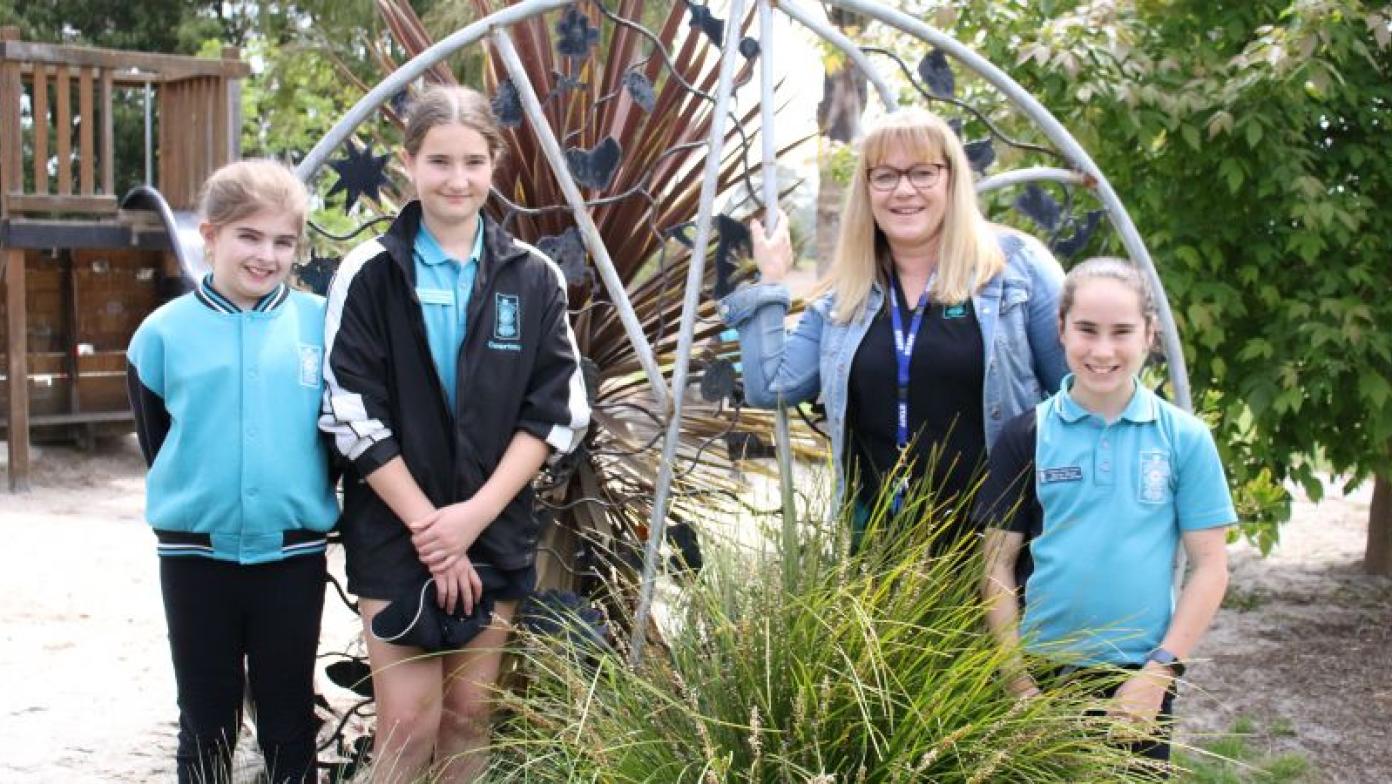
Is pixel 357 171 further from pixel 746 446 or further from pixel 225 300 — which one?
pixel 746 446

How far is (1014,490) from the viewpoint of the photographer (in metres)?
2.77

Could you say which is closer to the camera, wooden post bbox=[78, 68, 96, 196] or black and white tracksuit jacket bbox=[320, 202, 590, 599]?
black and white tracksuit jacket bbox=[320, 202, 590, 599]

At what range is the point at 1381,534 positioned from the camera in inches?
249

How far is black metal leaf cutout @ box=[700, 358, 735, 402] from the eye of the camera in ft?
11.3

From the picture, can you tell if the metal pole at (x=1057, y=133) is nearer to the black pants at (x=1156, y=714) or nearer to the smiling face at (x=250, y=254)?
the black pants at (x=1156, y=714)

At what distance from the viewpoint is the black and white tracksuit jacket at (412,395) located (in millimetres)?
2879

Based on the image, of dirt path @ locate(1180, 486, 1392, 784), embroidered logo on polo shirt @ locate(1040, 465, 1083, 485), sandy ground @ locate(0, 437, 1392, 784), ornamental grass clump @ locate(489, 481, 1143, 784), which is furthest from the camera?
dirt path @ locate(1180, 486, 1392, 784)

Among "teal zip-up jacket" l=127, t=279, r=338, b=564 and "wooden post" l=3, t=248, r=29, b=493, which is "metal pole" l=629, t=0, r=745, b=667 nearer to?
"teal zip-up jacket" l=127, t=279, r=338, b=564

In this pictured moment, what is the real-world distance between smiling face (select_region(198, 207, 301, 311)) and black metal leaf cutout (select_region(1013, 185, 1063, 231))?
1767 millimetres

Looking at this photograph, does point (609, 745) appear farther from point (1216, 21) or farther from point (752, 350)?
point (1216, 21)

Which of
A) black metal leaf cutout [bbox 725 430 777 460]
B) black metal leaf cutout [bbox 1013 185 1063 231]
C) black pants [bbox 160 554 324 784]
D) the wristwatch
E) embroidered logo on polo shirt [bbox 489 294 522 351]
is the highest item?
black metal leaf cutout [bbox 1013 185 1063 231]

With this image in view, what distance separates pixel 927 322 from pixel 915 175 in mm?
281

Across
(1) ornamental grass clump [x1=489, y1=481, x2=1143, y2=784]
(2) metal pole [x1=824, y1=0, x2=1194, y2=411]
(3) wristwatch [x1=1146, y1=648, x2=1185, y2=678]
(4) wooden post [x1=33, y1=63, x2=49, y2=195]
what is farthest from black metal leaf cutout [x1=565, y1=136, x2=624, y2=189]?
(4) wooden post [x1=33, y1=63, x2=49, y2=195]

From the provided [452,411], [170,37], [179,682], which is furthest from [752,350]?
[170,37]
